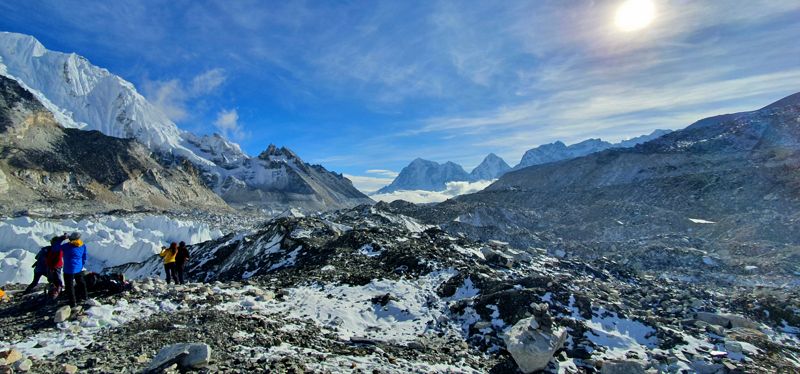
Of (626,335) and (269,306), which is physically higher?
(269,306)

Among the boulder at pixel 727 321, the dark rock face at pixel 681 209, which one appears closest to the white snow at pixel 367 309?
the boulder at pixel 727 321

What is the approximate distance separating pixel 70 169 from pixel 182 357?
174094 millimetres

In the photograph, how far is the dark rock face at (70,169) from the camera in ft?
407

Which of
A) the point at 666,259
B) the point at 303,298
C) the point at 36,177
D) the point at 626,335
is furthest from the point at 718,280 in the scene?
the point at 36,177

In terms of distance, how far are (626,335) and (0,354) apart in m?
15.8

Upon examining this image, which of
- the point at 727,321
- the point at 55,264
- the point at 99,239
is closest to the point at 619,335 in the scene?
the point at 727,321

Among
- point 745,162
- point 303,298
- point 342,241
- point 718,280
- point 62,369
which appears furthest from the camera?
point 745,162

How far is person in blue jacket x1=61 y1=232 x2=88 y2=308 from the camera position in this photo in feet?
36.6

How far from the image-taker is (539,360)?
10469 mm

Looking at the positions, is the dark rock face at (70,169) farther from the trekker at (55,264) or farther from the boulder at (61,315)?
the boulder at (61,315)

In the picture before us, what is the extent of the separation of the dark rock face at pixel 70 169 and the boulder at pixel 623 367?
136744 millimetres

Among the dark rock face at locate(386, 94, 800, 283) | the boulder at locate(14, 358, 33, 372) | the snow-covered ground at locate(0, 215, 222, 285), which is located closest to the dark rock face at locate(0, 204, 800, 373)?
the boulder at locate(14, 358, 33, 372)

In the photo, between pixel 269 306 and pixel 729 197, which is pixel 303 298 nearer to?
pixel 269 306

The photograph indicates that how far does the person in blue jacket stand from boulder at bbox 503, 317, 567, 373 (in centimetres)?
1153
